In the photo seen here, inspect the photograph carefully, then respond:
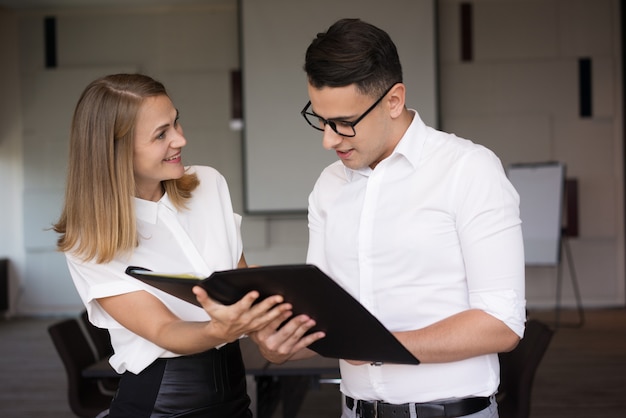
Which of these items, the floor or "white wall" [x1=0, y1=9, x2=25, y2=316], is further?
"white wall" [x1=0, y1=9, x2=25, y2=316]

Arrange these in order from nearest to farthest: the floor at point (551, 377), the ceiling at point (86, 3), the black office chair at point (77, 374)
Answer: the black office chair at point (77, 374) < the floor at point (551, 377) < the ceiling at point (86, 3)

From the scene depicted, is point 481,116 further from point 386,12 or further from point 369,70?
point 369,70

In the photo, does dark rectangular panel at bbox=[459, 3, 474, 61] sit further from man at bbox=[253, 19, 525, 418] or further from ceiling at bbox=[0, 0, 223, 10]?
man at bbox=[253, 19, 525, 418]

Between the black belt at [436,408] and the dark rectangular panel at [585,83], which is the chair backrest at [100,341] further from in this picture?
the dark rectangular panel at [585,83]

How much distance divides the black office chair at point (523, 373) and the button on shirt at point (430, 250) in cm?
171

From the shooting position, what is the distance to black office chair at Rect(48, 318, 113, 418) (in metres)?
3.80

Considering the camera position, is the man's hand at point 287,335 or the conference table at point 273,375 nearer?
the man's hand at point 287,335

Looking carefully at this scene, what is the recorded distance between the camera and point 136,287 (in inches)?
78.2

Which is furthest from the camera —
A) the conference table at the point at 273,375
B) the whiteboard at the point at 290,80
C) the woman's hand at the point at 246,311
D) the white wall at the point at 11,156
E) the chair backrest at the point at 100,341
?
the white wall at the point at 11,156

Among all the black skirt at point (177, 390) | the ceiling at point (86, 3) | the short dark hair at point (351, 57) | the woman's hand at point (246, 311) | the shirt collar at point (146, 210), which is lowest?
the black skirt at point (177, 390)

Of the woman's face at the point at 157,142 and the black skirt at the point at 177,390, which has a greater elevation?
the woman's face at the point at 157,142

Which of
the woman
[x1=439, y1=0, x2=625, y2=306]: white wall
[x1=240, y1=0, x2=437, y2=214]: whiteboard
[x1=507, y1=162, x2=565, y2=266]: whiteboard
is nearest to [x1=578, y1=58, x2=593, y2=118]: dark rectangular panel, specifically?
[x1=439, y1=0, x2=625, y2=306]: white wall

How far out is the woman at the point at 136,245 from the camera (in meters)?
1.98

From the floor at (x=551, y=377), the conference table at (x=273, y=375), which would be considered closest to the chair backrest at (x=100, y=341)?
the conference table at (x=273, y=375)
